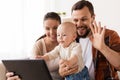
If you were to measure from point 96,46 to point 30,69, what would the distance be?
0.46 metres

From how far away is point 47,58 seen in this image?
5.56 ft

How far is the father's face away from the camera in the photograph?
6.45 ft

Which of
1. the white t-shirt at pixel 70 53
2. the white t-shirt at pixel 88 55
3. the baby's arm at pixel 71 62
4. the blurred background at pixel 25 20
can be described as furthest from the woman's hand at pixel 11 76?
the blurred background at pixel 25 20

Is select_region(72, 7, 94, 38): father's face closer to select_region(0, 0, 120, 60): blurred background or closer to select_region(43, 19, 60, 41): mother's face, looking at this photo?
select_region(43, 19, 60, 41): mother's face

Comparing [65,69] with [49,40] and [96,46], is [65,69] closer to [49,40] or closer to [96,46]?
[96,46]

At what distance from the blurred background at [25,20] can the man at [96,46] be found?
997 mm

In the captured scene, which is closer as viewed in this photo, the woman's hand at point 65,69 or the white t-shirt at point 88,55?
the woman's hand at point 65,69

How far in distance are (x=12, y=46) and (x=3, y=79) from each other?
1.12 meters

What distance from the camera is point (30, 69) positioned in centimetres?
158

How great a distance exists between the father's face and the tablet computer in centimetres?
54

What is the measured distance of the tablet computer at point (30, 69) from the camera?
152cm

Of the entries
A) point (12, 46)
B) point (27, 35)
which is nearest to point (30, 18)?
point (27, 35)

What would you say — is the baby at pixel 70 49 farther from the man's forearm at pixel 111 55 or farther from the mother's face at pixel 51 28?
the mother's face at pixel 51 28

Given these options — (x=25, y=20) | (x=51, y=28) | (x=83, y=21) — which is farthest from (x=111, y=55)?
(x=25, y=20)
